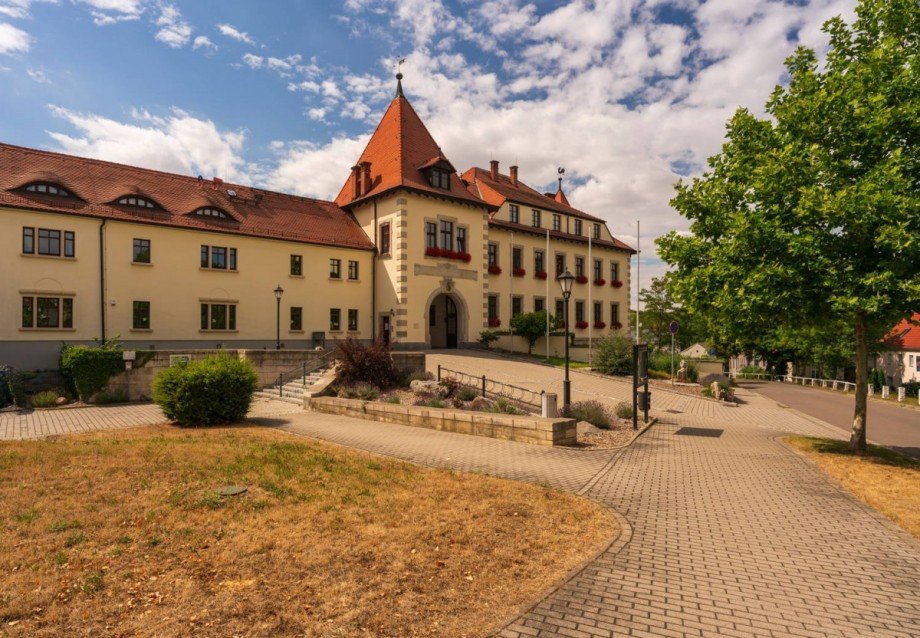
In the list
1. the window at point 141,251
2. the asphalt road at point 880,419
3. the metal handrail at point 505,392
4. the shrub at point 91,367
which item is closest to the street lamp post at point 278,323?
the window at point 141,251

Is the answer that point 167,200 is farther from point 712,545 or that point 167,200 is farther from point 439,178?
point 712,545

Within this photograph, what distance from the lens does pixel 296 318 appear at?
29562 mm

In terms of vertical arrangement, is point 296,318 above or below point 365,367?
above

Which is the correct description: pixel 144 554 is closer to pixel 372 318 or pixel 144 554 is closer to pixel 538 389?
pixel 538 389

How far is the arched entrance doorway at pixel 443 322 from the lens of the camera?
34781 millimetres

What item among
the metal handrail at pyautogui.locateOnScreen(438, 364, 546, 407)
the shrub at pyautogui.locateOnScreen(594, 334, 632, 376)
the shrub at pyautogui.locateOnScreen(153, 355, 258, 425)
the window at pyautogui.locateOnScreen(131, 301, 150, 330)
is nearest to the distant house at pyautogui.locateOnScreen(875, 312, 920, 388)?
the shrub at pyautogui.locateOnScreen(594, 334, 632, 376)

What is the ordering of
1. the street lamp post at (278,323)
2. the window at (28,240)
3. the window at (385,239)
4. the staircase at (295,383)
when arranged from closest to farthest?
1. the staircase at (295,383)
2. the window at (28,240)
3. the street lamp post at (278,323)
4. the window at (385,239)

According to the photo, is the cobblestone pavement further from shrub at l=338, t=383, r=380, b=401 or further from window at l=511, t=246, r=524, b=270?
window at l=511, t=246, r=524, b=270

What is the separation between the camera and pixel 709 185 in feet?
41.6

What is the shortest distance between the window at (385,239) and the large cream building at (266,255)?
5.1 inches

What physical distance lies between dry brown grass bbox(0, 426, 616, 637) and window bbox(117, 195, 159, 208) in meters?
19.9

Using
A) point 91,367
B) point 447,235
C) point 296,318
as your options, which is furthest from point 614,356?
point 91,367

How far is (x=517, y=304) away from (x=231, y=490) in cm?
3333

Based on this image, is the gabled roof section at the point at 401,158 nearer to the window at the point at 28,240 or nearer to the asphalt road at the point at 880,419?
the window at the point at 28,240
